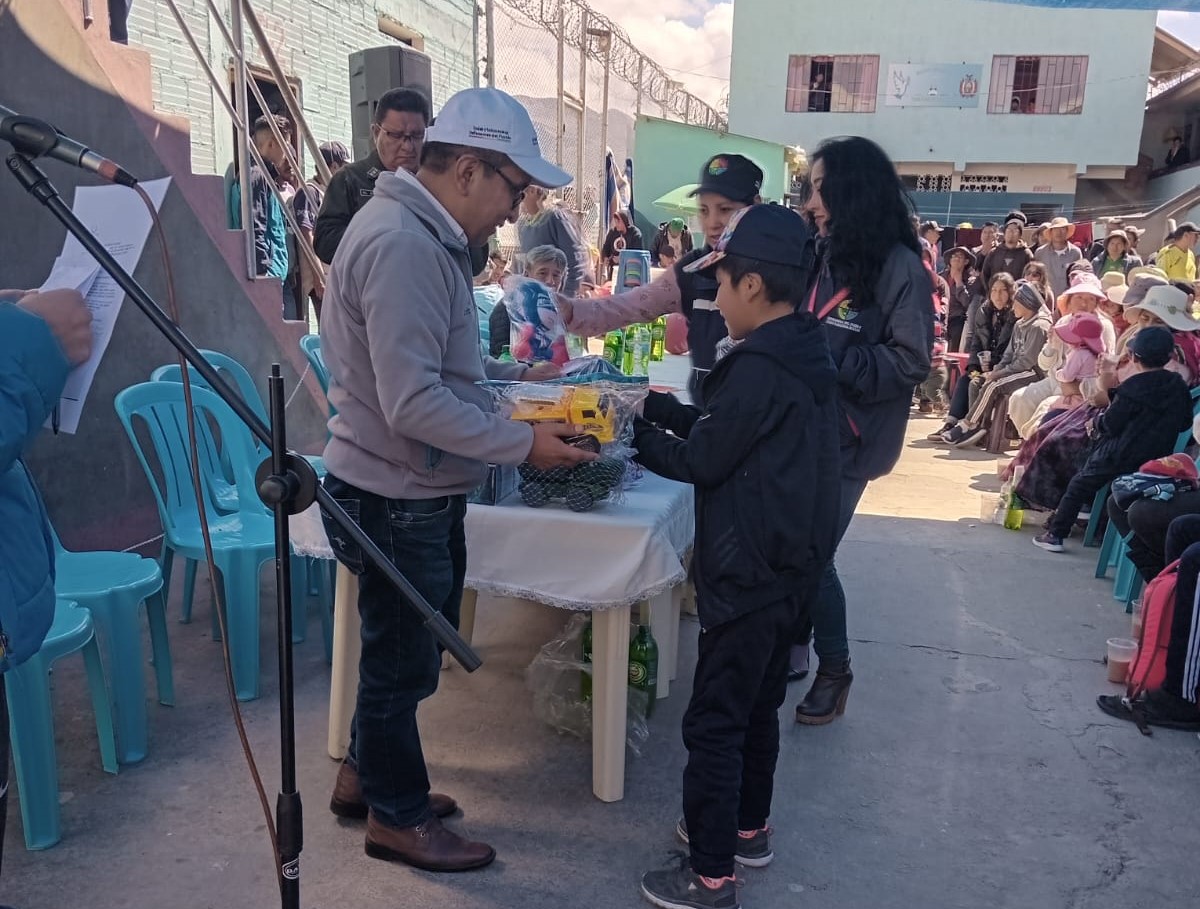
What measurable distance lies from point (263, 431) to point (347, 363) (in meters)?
0.68

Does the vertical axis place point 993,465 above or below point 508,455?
below

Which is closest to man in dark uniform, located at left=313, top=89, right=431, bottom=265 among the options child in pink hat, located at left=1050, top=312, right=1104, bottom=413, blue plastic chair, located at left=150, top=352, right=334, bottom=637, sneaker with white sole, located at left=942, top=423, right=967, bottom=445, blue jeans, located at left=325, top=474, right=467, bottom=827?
blue plastic chair, located at left=150, top=352, right=334, bottom=637

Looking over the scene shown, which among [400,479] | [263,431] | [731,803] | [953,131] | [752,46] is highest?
[752,46]

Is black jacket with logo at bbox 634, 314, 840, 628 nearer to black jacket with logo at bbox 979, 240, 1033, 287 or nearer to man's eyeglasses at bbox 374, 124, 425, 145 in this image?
man's eyeglasses at bbox 374, 124, 425, 145

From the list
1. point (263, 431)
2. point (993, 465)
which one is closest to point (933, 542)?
point (993, 465)

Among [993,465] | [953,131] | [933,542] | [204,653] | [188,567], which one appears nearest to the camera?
[204,653]

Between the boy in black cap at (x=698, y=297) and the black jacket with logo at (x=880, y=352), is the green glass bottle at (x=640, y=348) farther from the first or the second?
the black jacket with logo at (x=880, y=352)

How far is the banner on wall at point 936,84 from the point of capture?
26.0 metres

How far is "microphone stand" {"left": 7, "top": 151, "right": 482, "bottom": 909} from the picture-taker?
1372mm

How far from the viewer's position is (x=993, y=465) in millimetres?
7703

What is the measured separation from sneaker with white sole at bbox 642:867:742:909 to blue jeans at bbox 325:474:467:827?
63cm

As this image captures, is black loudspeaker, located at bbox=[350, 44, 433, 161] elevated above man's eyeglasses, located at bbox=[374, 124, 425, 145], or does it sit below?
above

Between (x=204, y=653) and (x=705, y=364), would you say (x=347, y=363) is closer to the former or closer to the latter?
(x=705, y=364)

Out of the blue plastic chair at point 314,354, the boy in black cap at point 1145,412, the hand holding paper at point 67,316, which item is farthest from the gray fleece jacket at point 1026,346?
the hand holding paper at point 67,316
